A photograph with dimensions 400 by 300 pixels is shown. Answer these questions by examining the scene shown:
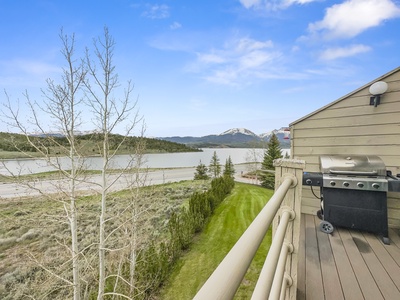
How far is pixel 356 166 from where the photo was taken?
8.45ft

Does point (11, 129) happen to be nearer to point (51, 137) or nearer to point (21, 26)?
point (51, 137)

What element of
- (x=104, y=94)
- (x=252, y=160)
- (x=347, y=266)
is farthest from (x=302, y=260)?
(x=252, y=160)

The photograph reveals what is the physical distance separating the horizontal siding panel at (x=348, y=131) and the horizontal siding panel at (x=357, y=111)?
21cm

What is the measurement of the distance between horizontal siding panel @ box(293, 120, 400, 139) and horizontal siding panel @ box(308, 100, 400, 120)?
0.69 feet

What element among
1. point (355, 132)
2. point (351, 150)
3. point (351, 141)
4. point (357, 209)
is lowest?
point (357, 209)

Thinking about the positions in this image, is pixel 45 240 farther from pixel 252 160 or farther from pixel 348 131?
→ pixel 252 160

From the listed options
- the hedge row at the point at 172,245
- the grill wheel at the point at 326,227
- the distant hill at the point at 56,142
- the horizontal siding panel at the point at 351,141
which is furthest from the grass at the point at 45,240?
the horizontal siding panel at the point at 351,141

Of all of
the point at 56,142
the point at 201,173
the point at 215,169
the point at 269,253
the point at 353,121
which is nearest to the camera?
the point at 269,253

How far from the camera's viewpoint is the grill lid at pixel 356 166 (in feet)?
8.13

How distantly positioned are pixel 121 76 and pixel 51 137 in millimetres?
2387

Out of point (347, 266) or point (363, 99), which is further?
point (363, 99)

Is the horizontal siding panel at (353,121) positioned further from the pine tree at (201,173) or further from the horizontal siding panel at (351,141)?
the pine tree at (201,173)

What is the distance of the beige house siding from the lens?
289 cm

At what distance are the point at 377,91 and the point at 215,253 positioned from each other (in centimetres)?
635
